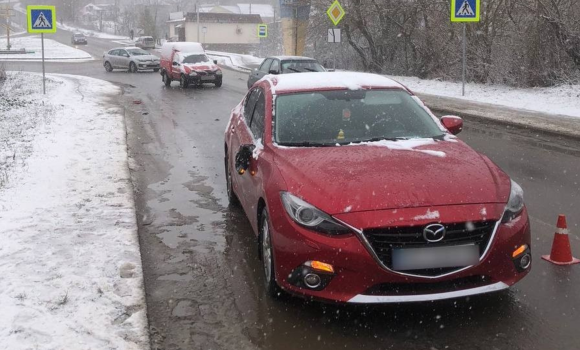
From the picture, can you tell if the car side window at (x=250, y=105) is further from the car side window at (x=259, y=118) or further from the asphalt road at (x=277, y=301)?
the asphalt road at (x=277, y=301)

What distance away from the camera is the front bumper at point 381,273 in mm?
3686

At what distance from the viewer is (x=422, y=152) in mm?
4621

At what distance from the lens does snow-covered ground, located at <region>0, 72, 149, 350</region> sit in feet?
12.7

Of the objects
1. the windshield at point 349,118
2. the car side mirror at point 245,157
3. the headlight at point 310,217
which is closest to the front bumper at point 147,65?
the windshield at point 349,118

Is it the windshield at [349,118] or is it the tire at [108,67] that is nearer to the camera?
the windshield at [349,118]

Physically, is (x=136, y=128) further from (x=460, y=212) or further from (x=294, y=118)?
(x=460, y=212)

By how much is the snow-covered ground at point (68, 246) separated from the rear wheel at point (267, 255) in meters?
0.90

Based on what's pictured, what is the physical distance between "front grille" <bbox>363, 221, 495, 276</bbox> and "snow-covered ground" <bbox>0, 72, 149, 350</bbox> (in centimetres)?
155

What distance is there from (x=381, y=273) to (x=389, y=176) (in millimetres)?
732

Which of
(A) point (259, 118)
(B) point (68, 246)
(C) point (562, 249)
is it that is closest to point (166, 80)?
(A) point (259, 118)

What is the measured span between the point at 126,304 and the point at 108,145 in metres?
7.04

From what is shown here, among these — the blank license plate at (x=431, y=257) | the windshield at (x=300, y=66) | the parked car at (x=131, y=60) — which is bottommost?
the blank license plate at (x=431, y=257)

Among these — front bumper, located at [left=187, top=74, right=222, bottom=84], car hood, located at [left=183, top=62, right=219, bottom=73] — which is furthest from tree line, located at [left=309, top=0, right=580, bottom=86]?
front bumper, located at [left=187, top=74, right=222, bottom=84]

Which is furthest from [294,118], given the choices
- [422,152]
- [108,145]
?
[108,145]
